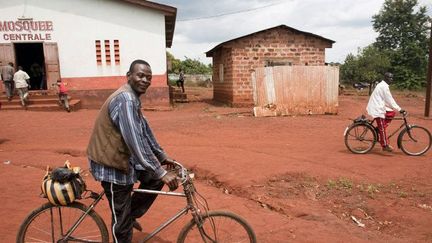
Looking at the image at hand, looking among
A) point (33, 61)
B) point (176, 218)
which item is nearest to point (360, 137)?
point (176, 218)

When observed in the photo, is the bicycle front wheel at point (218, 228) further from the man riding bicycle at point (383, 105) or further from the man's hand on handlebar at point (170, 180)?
the man riding bicycle at point (383, 105)

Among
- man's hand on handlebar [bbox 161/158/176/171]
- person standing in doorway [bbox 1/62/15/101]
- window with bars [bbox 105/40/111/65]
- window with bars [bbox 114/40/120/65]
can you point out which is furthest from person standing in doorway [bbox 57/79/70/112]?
man's hand on handlebar [bbox 161/158/176/171]

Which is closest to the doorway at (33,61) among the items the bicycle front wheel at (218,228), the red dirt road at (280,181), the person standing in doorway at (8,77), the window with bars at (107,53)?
the person standing in doorway at (8,77)

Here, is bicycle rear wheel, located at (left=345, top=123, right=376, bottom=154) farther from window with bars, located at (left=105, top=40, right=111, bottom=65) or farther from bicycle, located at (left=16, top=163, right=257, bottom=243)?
window with bars, located at (left=105, top=40, right=111, bottom=65)

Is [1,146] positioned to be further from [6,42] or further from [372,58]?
[372,58]

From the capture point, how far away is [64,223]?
3.49 metres

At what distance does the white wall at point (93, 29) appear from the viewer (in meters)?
15.3

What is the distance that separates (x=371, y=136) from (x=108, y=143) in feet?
20.9

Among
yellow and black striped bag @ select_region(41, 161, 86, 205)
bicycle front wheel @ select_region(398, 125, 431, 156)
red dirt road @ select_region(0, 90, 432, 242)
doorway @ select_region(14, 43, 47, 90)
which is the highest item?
doorway @ select_region(14, 43, 47, 90)

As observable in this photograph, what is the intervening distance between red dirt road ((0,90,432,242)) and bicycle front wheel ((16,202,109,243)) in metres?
0.73

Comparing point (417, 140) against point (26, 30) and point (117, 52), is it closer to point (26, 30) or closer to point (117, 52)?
point (117, 52)

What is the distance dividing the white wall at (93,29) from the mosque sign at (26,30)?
16 centimetres

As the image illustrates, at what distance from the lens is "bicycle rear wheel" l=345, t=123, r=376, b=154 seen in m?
7.76

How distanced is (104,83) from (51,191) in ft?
44.9
